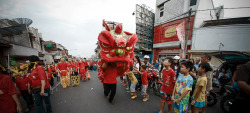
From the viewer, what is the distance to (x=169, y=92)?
6.44 ft

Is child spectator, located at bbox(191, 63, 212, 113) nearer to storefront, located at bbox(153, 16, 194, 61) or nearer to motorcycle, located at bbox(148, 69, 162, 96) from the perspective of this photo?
motorcycle, located at bbox(148, 69, 162, 96)

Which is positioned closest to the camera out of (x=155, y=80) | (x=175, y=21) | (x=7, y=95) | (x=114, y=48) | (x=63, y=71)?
(x=7, y=95)

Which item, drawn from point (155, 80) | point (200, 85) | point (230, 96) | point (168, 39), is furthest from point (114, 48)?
point (168, 39)

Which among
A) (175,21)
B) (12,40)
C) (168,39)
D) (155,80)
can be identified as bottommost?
(155,80)

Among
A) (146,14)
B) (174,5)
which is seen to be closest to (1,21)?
(146,14)

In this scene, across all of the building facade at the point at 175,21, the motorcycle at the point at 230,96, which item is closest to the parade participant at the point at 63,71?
the motorcycle at the point at 230,96

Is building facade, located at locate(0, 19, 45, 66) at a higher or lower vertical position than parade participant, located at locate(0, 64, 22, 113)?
higher

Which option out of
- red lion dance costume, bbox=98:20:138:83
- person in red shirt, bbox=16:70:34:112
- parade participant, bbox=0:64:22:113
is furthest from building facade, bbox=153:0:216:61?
person in red shirt, bbox=16:70:34:112

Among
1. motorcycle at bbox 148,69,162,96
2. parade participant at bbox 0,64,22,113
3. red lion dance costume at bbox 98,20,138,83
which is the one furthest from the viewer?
motorcycle at bbox 148,69,162,96

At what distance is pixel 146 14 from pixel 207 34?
8.00m

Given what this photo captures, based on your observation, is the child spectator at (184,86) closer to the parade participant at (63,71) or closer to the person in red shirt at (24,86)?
the person in red shirt at (24,86)

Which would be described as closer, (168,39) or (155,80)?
(155,80)

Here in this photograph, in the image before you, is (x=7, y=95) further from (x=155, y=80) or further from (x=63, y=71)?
(x=155, y=80)

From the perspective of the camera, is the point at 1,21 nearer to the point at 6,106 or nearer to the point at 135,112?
the point at 6,106
